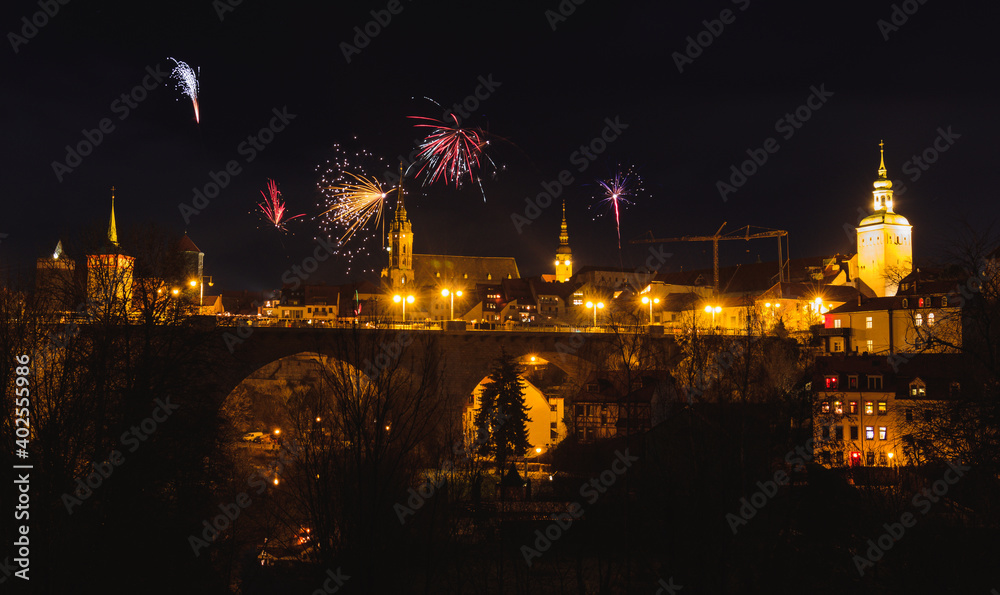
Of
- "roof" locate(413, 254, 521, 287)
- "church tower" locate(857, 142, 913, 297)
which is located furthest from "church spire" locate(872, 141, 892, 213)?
"roof" locate(413, 254, 521, 287)

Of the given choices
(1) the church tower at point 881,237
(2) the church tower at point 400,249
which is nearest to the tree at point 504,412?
(1) the church tower at point 881,237

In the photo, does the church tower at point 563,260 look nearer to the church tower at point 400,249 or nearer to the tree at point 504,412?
the church tower at point 400,249

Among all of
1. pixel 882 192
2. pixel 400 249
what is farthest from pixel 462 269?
pixel 882 192

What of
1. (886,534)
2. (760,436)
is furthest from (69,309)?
(886,534)

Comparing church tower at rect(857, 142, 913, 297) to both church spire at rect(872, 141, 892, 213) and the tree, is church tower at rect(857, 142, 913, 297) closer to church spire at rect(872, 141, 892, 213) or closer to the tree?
church spire at rect(872, 141, 892, 213)

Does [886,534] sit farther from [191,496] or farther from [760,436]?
[191,496]

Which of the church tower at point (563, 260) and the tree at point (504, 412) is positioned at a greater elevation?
the church tower at point (563, 260)
